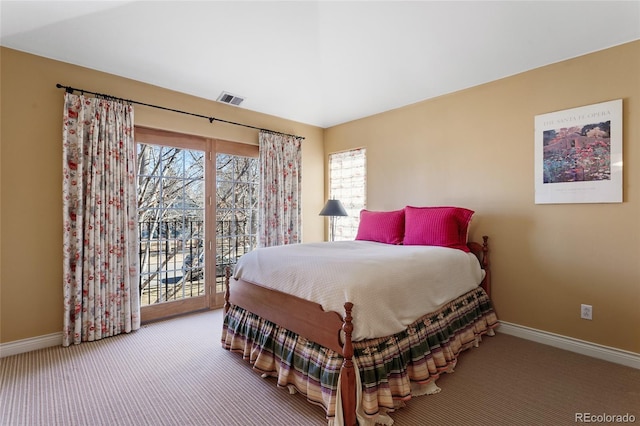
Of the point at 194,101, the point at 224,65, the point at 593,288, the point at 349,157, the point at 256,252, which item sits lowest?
the point at 593,288

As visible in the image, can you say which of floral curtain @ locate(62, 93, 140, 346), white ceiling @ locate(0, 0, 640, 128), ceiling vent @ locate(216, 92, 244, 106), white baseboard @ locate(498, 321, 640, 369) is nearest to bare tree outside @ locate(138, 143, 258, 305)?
floral curtain @ locate(62, 93, 140, 346)

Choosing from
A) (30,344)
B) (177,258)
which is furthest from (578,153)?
(30,344)

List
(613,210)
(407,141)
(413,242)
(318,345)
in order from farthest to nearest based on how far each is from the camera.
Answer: (407,141) < (413,242) < (613,210) < (318,345)

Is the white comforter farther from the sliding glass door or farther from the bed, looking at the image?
the sliding glass door

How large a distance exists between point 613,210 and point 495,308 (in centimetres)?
130

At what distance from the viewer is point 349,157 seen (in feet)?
15.1

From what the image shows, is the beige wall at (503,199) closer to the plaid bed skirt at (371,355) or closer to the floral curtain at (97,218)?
the floral curtain at (97,218)

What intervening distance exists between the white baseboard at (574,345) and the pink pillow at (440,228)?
0.91 metres

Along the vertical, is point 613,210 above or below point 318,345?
above

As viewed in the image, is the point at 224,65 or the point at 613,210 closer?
the point at 613,210


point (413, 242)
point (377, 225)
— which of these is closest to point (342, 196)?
point (377, 225)

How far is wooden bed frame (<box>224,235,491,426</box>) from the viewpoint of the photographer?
161 centimetres

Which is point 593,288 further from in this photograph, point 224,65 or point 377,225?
Answer: point 224,65

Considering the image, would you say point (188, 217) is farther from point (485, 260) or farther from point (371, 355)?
point (485, 260)
